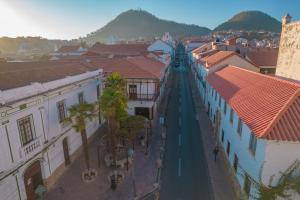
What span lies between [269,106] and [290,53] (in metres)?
16.6

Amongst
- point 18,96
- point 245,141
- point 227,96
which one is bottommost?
point 245,141

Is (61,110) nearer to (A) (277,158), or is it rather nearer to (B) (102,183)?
(B) (102,183)

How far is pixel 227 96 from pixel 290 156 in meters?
9.39

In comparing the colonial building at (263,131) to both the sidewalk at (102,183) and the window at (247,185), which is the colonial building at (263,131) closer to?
the window at (247,185)

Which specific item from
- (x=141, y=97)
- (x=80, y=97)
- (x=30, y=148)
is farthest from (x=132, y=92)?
(x=30, y=148)

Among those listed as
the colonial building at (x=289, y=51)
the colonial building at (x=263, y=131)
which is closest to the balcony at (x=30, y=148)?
the colonial building at (x=263, y=131)

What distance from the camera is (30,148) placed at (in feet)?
51.8

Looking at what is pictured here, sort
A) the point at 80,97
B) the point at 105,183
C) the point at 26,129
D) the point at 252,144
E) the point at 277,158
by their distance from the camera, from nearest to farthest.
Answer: the point at 277,158
the point at 252,144
the point at 26,129
the point at 105,183
the point at 80,97

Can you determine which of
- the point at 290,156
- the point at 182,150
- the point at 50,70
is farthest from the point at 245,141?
the point at 50,70

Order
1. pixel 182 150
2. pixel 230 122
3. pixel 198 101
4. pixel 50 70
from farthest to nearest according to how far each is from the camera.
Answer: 1. pixel 198 101
2. pixel 182 150
3. pixel 50 70
4. pixel 230 122

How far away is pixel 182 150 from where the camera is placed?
24.2m

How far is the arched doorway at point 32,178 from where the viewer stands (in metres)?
16.0

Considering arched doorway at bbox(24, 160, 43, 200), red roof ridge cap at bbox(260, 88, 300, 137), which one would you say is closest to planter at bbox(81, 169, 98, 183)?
arched doorway at bbox(24, 160, 43, 200)

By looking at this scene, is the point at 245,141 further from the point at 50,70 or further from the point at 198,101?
the point at 198,101
